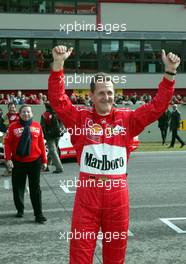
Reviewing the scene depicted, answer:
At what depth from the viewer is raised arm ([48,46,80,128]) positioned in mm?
4215

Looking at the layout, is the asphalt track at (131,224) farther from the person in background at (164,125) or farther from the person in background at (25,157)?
the person in background at (164,125)

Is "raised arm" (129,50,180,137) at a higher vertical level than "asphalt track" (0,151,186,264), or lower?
higher

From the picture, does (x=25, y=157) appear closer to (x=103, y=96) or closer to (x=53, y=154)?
(x=103, y=96)

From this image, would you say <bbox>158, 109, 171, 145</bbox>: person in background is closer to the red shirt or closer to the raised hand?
the red shirt

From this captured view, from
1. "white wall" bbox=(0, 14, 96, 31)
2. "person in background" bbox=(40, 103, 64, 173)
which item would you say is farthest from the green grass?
"white wall" bbox=(0, 14, 96, 31)

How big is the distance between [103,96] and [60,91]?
0.34 m

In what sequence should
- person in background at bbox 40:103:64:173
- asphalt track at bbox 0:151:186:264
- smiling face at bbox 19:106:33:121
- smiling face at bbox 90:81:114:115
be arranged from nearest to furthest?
smiling face at bbox 90:81:114:115 < asphalt track at bbox 0:151:186:264 < smiling face at bbox 19:106:33:121 < person in background at bbox 40:103:64:173

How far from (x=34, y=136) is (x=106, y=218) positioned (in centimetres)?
437

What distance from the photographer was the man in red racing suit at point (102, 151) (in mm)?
4254

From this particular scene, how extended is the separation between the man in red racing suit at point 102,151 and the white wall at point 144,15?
30.5 m

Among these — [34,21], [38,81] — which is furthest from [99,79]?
[34,21]

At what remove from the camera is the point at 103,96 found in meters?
4.30

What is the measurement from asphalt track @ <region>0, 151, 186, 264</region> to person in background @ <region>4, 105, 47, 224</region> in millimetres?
325

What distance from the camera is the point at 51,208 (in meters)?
9.16
